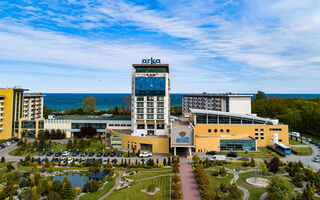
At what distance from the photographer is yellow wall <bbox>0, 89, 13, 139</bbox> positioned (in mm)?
78312

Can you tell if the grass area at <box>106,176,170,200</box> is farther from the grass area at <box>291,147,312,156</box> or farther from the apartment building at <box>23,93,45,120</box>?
the apartment building at <box>23,93,45,120</box>

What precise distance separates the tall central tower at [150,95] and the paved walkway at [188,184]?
74.2 feet

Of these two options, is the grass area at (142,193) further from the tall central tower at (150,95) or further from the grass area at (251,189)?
the tall central tower at (150,95)

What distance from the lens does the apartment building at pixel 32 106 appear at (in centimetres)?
8875

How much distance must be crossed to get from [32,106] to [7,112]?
14881mm

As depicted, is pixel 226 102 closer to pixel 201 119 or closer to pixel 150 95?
pixel 201 119

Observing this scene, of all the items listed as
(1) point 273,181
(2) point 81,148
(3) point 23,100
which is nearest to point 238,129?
(1) point 273,181

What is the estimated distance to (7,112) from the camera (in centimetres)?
7894

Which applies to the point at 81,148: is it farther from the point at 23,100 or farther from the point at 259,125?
the point at 259,125

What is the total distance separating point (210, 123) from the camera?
71375 mm

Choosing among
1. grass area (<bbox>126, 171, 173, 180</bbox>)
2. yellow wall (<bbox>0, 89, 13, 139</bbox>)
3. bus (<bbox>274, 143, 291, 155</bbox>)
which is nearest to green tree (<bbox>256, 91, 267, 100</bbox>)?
bus (<bbox>274, 143, 291, 155</bbox>)

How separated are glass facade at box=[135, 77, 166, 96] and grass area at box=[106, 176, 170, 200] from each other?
3387cm

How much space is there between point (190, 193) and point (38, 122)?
2858 inches

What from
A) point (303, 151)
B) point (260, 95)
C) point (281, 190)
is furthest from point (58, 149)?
point (260, 95)
